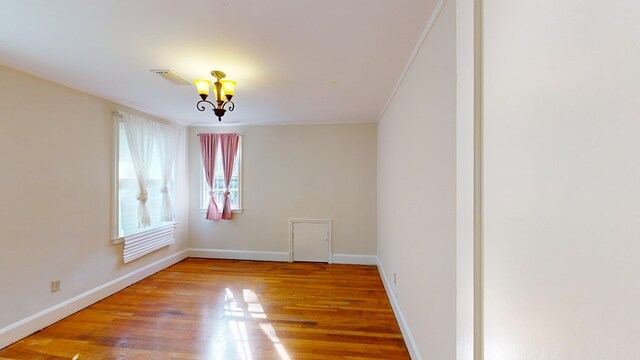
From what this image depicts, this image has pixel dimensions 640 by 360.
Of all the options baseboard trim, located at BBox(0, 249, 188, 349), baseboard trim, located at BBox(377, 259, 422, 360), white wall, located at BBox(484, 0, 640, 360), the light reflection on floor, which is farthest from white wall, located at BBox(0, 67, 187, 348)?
white wall, located at BBox(484, 0, 640, 360)

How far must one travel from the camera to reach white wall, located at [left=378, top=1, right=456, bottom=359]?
1234 mm

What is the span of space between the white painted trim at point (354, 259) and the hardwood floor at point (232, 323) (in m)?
0.48

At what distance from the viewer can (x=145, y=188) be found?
3.51 m

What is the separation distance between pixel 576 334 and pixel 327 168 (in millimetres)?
3820

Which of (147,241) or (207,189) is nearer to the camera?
(147,241)

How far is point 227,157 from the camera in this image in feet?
14.2

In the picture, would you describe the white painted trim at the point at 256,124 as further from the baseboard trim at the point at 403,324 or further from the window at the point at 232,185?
the baseboard trim at the point at 403,324

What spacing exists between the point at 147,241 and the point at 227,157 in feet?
5.60

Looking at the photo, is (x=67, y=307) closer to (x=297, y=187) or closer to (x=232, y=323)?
(x=232, y=323)

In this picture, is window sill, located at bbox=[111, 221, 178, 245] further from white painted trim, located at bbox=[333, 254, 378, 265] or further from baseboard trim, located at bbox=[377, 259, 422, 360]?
baseboard trim, located at bbox=[377, 259, 422, 360]

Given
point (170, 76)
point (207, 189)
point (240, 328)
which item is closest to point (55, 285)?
point (240, 328)

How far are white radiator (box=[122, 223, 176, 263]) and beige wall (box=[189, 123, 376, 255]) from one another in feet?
1.71

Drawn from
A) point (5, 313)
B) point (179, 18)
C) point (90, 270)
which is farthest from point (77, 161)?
point (179, 18)

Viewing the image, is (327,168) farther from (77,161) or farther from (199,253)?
(77,161)
